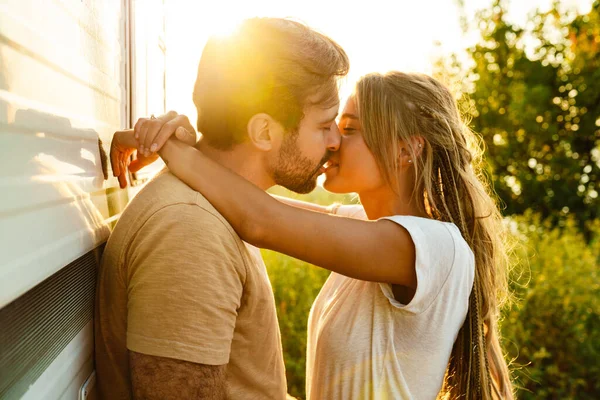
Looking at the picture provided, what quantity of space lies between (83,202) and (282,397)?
1044 mm

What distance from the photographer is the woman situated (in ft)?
7.32

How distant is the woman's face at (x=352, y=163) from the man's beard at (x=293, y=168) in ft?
0.59

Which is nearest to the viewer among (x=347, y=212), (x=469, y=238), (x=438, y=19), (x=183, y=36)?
(x=469, y=238)

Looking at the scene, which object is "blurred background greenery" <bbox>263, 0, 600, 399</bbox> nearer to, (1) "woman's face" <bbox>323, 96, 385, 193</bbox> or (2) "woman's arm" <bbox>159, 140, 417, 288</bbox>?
(1) "woman's face" <bbox>323, 96, 385, 193</bbox>

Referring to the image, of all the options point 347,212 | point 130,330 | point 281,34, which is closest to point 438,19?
point 347,212

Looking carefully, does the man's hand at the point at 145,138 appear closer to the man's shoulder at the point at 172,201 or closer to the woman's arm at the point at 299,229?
the woman's arm at the point at 299,229

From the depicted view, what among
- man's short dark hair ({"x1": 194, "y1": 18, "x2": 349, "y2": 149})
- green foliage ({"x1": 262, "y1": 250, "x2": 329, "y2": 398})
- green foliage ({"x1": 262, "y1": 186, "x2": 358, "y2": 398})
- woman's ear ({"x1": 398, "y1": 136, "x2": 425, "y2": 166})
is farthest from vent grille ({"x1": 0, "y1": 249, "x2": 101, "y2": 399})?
green foliage ({"x1": 262, "y1": 250, "x2": 329, "y2": 398})

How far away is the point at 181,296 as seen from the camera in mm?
1812

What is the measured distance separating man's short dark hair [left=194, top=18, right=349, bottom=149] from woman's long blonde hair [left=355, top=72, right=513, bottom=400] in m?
0.45

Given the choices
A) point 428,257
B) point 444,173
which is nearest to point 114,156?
point 428,257

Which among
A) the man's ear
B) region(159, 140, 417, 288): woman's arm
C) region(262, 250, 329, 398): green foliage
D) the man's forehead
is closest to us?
region(159, 140, 417, 288): woman's arm

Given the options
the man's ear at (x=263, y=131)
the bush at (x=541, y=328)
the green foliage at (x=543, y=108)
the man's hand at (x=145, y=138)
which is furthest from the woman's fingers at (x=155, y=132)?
the green foliage at (x=543, y=108)

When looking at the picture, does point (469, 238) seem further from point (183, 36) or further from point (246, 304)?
point (183, 36)

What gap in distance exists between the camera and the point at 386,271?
2369mm
